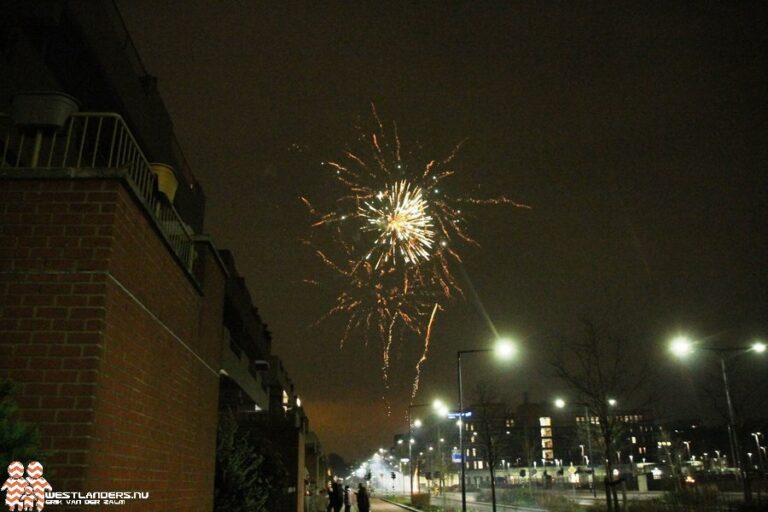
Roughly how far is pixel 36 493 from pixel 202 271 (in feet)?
17.3

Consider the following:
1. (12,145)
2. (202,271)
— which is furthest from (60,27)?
(202,271)

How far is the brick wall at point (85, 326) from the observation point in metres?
4.68

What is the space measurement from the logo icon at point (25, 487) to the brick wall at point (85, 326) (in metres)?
0.26

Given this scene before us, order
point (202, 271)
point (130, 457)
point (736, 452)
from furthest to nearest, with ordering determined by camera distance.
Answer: point (736, 452) → point (202, 271) → point (130, 457)

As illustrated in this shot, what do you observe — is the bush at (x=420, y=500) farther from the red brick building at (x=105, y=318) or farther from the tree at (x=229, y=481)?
the red brick building at (x=105, y=318)

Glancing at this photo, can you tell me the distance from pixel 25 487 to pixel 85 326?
1255 millimetres

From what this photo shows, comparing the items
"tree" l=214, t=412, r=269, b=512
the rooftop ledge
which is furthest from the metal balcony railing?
"tree" l=214, t=412, r=269, b=512

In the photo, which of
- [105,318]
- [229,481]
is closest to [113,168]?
[105,318]

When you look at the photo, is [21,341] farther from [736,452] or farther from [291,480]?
[736,452]

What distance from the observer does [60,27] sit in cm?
1297

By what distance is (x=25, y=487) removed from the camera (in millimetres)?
4090

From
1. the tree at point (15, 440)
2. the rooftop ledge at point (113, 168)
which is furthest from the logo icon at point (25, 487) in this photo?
the rooftop ledge at point (113, 168)

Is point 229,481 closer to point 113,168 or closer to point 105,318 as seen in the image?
point 105,318

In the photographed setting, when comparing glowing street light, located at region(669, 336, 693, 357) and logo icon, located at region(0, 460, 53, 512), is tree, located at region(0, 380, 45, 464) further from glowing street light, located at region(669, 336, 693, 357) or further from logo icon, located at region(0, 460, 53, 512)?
glowing street light, located at region(669, 336, 693, 357)
